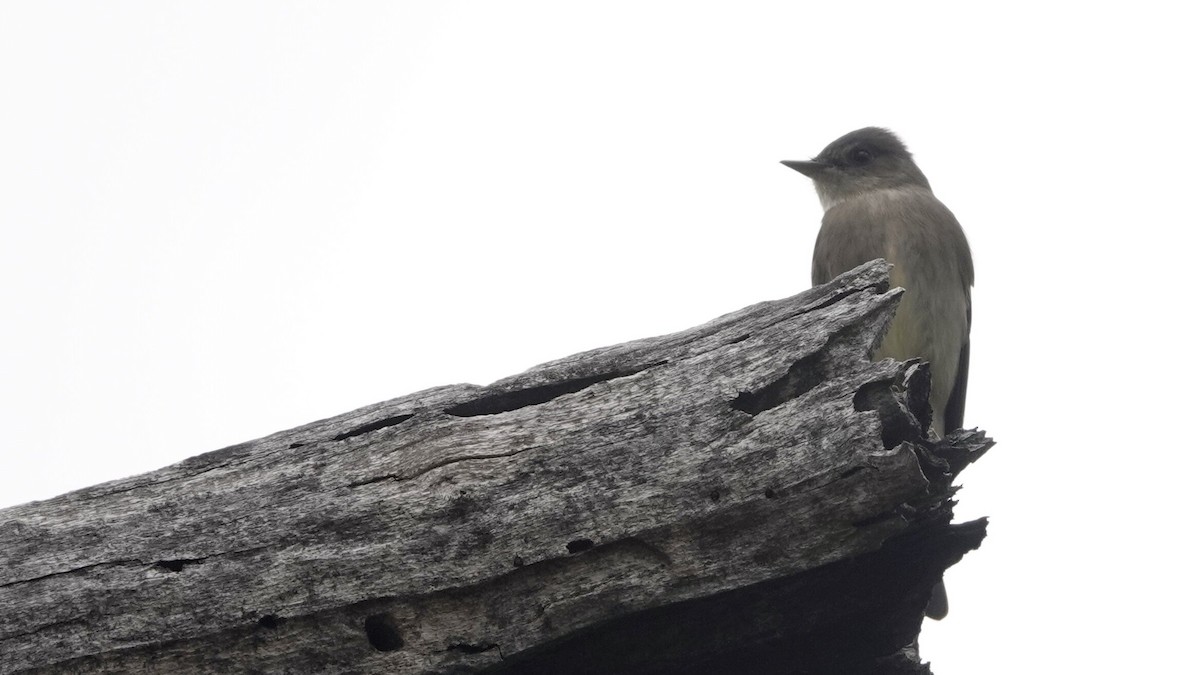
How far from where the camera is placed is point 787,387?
3.69 m

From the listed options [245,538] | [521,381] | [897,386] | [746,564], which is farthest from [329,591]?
[897,386]

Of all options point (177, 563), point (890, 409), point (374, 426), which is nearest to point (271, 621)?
point (177, 563)

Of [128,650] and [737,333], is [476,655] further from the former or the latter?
[737,333]

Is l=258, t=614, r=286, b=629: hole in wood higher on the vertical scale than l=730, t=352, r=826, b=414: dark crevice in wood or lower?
lower

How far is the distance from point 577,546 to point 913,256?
12.1ft

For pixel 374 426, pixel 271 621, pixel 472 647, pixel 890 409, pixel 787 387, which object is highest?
pixel 374 426

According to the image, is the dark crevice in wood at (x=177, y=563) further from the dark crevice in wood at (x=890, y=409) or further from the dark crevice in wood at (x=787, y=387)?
the dark crevice in wood at (x=890, y=409)

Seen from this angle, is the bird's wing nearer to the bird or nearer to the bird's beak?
the bird

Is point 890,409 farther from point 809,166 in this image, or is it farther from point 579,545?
point 809,166

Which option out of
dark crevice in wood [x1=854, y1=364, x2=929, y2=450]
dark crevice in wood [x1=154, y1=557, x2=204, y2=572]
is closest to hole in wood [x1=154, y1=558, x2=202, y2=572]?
dark crevice in wood [x1=154, y1=557, x2=204, y2=572]

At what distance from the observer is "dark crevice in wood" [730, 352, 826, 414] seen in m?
3.68

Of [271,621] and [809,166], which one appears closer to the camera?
[271,621]

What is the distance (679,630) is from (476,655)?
1.87 feet

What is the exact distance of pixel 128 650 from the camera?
11.6 ft
